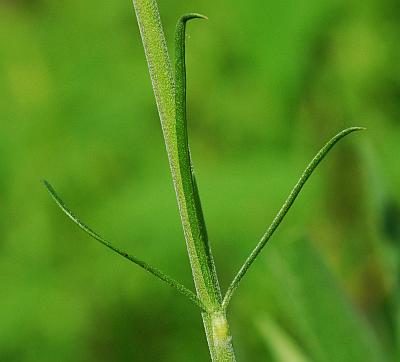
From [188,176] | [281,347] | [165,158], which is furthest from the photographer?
[165,158]

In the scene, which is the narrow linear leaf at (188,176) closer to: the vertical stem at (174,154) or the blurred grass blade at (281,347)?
the vertical stem at (174,154)

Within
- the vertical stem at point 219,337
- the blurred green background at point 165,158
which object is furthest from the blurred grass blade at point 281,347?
the vertical stem at point 219,337

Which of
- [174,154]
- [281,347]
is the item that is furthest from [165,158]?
[174,154]

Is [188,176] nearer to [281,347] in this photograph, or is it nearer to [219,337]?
[219,337]

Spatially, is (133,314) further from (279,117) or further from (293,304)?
(293,304)

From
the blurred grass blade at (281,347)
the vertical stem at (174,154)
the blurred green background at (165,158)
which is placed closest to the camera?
the vertical stem at (174,154)

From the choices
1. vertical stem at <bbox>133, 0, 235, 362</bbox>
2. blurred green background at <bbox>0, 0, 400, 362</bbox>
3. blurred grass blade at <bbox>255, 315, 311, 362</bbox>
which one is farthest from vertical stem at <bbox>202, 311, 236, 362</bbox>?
blurred green background at <bbox>0, 0, 400, 362</bbox>
